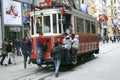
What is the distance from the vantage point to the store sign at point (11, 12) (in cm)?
3241

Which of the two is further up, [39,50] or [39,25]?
[39,25]

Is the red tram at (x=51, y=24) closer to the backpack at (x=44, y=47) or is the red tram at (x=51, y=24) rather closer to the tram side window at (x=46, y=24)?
the tram side window at (x=46, y=24)

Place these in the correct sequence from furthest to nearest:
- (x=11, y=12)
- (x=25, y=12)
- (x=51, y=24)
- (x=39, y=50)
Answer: (x=25, y=12) → (x=11, y=12) → (x=51, y=24) → (x=39, y=50)

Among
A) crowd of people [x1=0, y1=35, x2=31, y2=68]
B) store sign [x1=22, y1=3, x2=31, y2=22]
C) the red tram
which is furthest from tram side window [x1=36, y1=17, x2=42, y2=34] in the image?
store sign [x1=22, y1=3, x2=31, y2=22]

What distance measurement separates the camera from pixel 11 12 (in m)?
33.5

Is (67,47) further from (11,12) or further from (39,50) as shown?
(11,12)

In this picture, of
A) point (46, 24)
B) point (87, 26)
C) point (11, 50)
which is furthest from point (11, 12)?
point (46, 24)

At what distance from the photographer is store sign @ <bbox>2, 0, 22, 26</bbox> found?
32.4 meters

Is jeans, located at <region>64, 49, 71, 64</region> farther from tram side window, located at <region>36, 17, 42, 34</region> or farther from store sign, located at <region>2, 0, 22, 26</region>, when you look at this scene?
store sign, located at <region>2, 0, 22, 26</region>

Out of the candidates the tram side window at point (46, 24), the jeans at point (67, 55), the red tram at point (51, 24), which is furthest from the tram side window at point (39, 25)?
the jeans at point (67, 55)

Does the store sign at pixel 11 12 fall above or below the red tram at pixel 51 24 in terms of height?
above

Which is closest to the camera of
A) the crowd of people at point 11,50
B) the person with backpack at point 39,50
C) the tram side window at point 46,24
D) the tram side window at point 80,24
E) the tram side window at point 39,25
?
the person with backpack at point 39,50

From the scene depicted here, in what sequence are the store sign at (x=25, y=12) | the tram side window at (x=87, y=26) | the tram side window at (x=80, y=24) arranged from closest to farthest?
1. the tram side window at (x=80, y=24)
2. the tram side window at (x=87, y=26)
3. the store sign at (x=25, y=12)

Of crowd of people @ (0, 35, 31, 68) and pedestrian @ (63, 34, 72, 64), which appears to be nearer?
pedestrian @ (63, 34, 72, 64)
